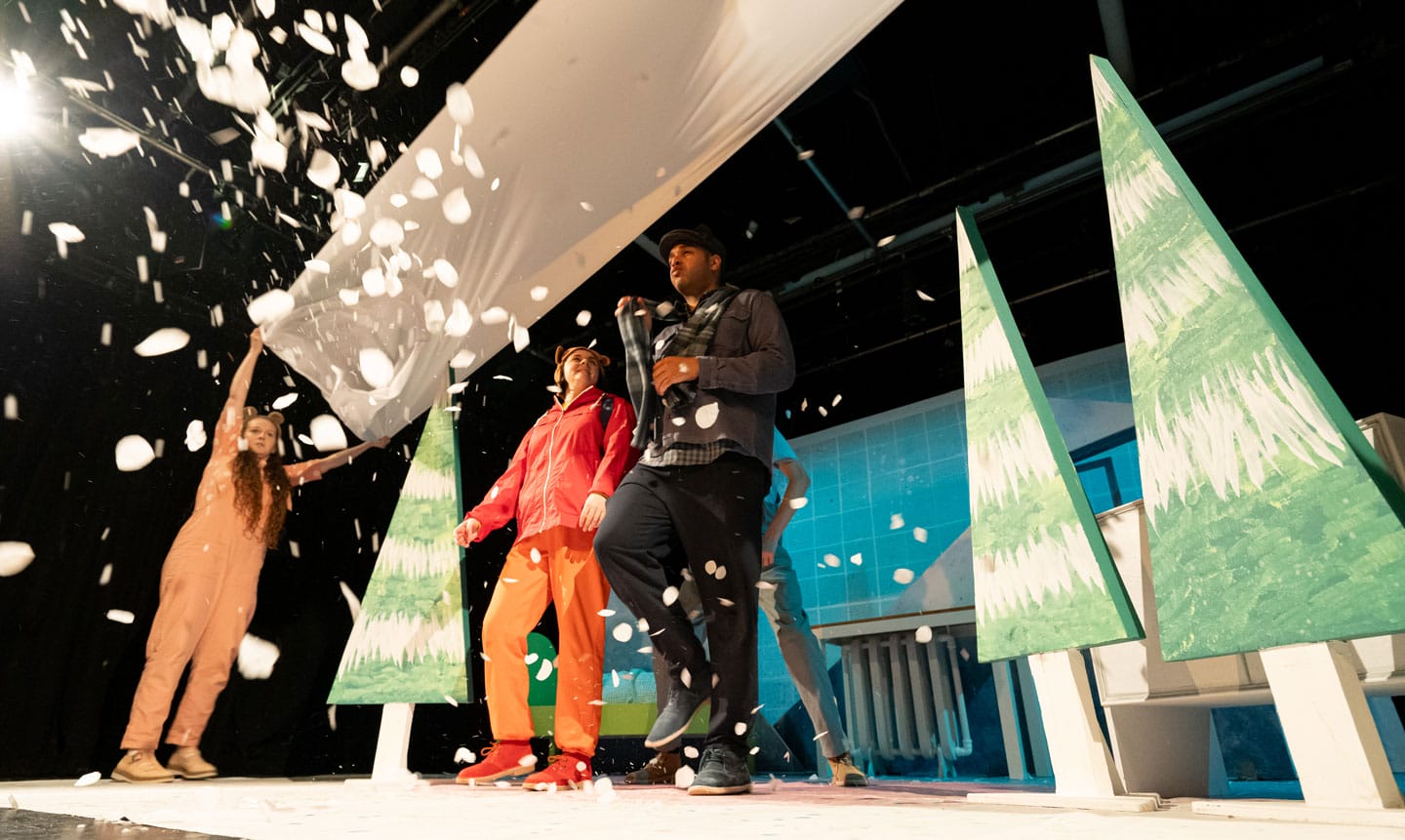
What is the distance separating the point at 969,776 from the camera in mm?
3822

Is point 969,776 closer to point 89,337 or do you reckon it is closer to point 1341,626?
point 1341,626

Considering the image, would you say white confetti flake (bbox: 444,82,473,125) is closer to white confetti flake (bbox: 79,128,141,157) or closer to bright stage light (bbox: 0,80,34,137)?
white confetti flake (bbox: 79,128,141,157)

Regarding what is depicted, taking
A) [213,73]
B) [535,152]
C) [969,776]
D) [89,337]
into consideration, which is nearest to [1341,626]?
[535,152]

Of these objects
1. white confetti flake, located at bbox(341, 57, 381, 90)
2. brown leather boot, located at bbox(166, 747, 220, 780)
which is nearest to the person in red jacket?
brown leather boot, located at bbox(166, 747, 220, 780)

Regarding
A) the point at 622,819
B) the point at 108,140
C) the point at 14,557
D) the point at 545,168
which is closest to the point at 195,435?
the point at 14,557

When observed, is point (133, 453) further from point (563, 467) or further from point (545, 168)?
point (545, 168)

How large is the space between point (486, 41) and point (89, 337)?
6.25 ft

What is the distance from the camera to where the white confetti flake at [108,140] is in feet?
9.91

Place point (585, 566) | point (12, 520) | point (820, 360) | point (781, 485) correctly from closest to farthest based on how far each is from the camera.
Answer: point (585, 566) < point (12, 520) < point (781, 485) < point (820, 360)

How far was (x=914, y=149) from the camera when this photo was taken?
398cm

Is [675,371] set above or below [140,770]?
above

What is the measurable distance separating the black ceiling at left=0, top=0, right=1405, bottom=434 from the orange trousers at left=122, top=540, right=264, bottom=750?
951mm

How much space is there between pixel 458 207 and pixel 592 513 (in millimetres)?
1325

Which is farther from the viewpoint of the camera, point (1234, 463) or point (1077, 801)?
point (1077, 801)
